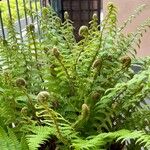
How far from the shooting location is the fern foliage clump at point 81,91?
2.76ft

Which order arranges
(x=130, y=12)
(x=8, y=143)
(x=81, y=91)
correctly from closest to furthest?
(x=8, y=143) < (x=81, y=91) < (x=130, y=12)

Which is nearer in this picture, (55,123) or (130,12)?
(55,123)

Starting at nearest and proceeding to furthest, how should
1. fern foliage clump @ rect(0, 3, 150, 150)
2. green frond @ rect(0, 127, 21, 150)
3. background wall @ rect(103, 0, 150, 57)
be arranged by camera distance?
1. green frond @ rect(0, 127, 21, 150)
2. fern foliage clump @ rect(0, 3, 150, 150)
3. background wall @ rect(103, 0, 150, 57)

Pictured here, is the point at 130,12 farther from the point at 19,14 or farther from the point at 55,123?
the point at 55,123

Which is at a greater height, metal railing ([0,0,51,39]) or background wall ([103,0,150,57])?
metal railing ([0,0,51,39])

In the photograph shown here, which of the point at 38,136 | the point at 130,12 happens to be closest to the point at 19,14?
the point at 38,136

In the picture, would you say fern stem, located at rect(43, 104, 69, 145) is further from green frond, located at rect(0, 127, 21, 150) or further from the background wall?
the background wall

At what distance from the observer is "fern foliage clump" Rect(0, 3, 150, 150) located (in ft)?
2.76

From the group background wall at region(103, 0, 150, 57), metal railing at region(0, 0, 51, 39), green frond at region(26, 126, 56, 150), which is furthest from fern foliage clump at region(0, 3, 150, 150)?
background wall at region(103, 0, 150, 57)

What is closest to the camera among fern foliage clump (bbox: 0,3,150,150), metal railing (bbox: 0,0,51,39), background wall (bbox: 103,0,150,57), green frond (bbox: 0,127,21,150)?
green frond (bbox: 0,127,21,150)

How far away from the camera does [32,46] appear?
1.08 metres

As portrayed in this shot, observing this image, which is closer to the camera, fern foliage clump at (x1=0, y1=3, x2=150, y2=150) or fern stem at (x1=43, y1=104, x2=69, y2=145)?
fern stem at (x1=43, y1=104, x2=69, y2=145)

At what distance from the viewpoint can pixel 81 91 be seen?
922 mm

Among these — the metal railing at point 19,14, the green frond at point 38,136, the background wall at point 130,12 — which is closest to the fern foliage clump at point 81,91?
the green frond at point 38,136
